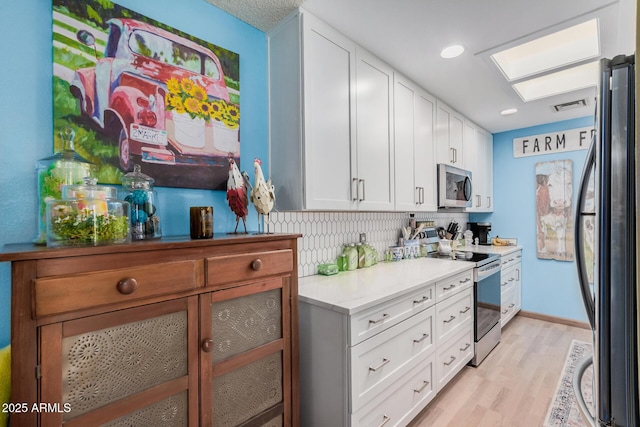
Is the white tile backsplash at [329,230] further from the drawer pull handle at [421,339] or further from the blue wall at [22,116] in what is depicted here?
the blue wall at [22,116]

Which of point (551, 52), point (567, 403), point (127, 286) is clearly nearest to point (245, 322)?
point (127, 286)

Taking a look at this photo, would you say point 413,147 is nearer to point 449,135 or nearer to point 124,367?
point 449,135

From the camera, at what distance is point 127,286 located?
87 cm

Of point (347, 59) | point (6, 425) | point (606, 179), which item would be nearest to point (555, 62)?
point (347, 59)

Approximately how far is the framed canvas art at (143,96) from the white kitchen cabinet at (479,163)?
9.50 feet

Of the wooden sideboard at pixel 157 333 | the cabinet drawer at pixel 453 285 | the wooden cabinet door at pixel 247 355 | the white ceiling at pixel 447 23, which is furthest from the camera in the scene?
the cabinet drawer at pixel 453 285

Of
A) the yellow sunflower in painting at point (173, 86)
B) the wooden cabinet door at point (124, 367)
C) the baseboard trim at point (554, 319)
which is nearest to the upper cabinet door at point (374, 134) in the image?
the yellow sunflower in painting at point (173, 86)

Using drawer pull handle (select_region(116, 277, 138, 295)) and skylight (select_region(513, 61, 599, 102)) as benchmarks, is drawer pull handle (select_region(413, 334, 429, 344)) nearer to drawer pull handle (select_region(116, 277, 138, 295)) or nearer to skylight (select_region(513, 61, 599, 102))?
drawer pull handle (select_region(116, 277, 138, 295))

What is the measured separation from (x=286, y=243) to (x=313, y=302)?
0.36m

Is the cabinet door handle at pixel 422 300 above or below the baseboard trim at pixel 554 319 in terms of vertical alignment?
above

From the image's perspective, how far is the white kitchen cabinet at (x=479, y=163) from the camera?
11.3 feet

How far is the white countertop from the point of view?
1.44 meters

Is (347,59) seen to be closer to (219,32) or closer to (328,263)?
(219,32)

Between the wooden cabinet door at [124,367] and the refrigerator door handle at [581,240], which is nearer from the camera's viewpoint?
the wooden cabinet door at [124,367]
